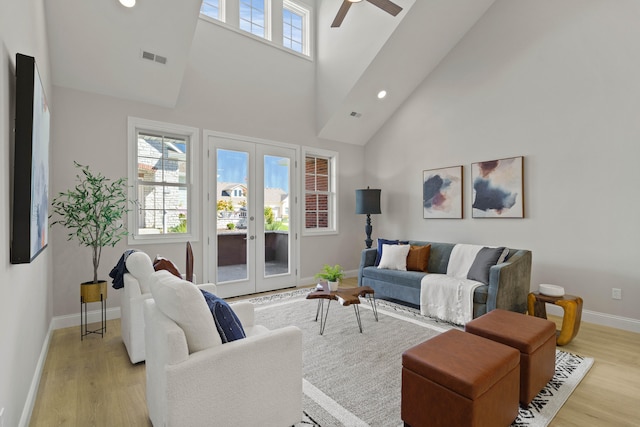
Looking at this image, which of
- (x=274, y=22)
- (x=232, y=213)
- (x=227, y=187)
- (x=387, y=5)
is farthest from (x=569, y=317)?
(x=274, y=22)

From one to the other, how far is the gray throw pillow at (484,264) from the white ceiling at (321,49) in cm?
310

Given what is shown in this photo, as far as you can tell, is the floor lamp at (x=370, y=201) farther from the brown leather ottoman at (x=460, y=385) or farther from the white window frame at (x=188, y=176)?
the brown leather ottoman at (x=460, y=385)

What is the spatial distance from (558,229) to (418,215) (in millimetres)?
2014

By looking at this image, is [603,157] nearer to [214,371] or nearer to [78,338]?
[214,371]

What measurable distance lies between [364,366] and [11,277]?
239 cm

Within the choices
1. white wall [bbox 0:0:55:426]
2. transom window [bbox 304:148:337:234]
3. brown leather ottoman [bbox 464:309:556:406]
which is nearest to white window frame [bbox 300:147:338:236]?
transom window [bbox 304:148:337:234]

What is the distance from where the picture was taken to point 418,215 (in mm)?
5539

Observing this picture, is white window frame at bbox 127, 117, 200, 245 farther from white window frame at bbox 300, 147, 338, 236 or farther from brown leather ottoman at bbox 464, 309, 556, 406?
brown leather ottoman at bbox 464, 309, 556, 406

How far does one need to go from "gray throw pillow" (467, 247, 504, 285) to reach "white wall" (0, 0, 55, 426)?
158 inches

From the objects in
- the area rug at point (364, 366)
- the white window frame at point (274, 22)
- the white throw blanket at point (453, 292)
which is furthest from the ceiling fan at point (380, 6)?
the area rug at point (364, 366)

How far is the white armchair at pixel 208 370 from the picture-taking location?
1.50 meters

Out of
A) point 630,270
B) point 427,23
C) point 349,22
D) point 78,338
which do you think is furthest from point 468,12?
point 78,338

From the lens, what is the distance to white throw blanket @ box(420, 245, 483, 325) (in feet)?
11.8

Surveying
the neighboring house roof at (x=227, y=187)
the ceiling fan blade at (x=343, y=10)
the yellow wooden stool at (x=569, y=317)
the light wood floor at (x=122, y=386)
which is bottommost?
the light wood floor at (x=122, y=386)
